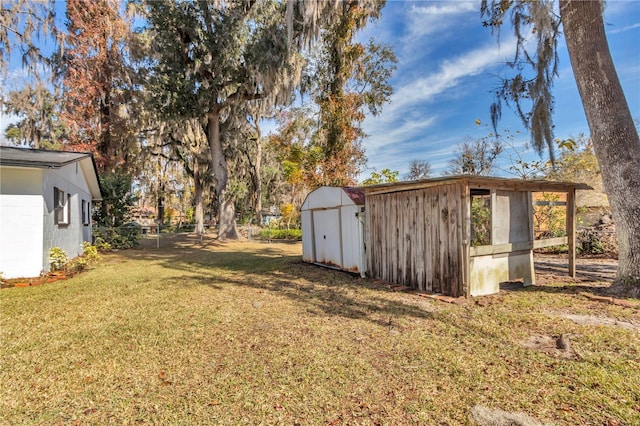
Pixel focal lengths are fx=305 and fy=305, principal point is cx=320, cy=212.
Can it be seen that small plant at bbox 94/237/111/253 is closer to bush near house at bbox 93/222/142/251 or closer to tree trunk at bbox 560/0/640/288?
bush near house at bbox 93/222/142/251

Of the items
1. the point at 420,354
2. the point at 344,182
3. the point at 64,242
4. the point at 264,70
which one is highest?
the point at 264,70

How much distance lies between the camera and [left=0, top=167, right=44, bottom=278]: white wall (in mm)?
6527

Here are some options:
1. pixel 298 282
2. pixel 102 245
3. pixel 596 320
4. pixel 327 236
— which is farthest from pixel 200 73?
→ pixel 596 320

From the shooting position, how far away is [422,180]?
Result: 566cm

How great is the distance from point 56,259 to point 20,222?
4.00 feet

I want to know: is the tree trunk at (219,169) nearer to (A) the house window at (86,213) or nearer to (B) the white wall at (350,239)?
(A) the house window at (86,213)

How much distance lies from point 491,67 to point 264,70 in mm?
9497

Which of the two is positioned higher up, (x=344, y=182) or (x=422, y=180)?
(x=344, y=182)

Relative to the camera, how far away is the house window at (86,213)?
1106cm

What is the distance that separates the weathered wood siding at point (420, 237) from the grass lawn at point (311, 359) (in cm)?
59

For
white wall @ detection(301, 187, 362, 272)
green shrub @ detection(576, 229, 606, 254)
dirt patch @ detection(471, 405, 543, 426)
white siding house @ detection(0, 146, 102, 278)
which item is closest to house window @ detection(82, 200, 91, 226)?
white siding house @ detection(0, 146, 102, 278)

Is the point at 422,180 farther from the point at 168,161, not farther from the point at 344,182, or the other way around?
the point at 168,161

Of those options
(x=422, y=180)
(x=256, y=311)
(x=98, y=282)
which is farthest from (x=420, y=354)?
(x=98, y=282)

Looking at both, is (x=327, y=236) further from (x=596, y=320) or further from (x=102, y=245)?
(x=102, y=245)
